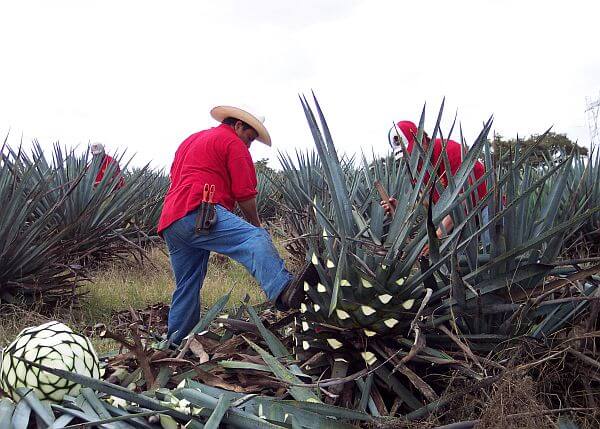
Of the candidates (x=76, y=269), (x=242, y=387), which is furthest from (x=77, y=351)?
(x=76, y=269)

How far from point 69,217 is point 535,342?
4.58 meters

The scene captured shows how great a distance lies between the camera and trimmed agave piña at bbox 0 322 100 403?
2.32 meters

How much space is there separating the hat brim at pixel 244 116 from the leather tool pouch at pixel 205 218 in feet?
2.34

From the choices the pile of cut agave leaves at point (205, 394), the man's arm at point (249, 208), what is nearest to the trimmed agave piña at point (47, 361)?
the pile of cut agave leaves at point (205, 394)

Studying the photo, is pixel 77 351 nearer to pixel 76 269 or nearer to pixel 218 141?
pixel 218 141

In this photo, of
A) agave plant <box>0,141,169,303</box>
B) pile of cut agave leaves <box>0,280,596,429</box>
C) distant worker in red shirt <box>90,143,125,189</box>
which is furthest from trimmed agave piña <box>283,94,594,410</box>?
distant worker in red shirt <box>90,143,125,189</box>

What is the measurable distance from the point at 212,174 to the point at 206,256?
57 centimetres

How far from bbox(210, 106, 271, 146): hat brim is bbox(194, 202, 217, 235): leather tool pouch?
713 mm

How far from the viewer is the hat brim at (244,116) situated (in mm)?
4289

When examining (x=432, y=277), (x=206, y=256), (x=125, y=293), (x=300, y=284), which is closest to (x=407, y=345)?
(x=432, y=277)

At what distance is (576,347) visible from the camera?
7.77 feet

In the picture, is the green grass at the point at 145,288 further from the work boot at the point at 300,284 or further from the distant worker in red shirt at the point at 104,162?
the work boot at the point at 300,284

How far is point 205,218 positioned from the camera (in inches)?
150

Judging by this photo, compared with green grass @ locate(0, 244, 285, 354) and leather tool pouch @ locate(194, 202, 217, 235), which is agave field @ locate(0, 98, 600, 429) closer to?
leather tool pouch @ locate(194, 202, 217, 235)
